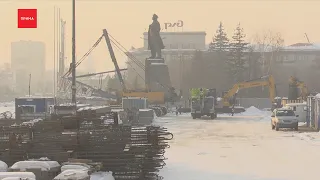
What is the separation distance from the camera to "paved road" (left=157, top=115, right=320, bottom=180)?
18688 mm

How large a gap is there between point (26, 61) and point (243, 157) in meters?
164

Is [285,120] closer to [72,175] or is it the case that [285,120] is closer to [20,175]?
[72,175]

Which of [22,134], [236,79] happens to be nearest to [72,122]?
[22,134]

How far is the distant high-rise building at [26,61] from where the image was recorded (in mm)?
178125

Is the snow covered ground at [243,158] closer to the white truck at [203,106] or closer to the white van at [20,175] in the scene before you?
the white van at [20,175]

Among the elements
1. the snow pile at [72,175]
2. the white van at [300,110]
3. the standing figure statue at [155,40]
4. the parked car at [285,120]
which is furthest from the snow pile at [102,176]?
the standing figure statue at [155,40]

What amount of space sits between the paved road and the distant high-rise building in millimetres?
147432

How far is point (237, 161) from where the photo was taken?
22391mm

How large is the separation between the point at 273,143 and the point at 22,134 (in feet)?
52.3

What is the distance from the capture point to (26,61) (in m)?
182

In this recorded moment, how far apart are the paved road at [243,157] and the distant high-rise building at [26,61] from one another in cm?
14743

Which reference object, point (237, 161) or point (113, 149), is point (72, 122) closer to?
point (113, 149)

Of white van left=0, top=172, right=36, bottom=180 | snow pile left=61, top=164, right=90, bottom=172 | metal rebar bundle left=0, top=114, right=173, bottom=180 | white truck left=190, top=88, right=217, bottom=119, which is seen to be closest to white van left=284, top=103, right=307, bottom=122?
white truck left=190, top=88, right=217, bottom=119

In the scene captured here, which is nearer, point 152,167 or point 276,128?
point 152,167
